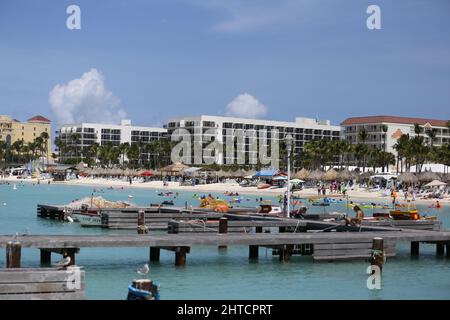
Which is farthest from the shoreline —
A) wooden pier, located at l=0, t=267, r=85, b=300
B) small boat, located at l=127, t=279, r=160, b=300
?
wooden pier, located at l=0, t=267, r=85, b=300

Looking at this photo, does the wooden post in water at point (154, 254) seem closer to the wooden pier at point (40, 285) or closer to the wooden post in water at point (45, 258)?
the wooden post in water at point (45, 258)

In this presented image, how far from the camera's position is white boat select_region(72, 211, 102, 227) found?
45.9 meters

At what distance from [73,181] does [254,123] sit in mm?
52266

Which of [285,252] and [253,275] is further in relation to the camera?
[285,252]

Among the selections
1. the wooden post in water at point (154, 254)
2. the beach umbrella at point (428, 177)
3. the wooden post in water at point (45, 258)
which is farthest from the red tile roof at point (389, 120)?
the wooden post in water at point (45, 258)

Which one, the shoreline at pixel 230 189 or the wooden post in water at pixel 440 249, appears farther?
the shoreline at pixel 230 189

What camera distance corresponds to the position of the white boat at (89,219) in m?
45.9

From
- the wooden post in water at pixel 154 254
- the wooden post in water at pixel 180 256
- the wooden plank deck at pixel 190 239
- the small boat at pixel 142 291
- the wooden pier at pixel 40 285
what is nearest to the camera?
the small boat at pixel 142 291

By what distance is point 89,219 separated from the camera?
46625 mm

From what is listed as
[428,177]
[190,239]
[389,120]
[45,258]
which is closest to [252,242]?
[190,239]

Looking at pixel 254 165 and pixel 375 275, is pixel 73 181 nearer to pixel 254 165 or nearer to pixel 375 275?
pixel 254 165

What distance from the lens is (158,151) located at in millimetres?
184625

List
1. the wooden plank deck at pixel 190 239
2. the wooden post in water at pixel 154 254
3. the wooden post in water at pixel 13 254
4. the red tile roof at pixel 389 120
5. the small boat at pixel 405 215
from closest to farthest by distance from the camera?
1. the wooden post in water at pixel 13 254
2. the wooden plank deck at pixel 190 239
3. the wooden post in water at pixel 154 254
4. the small boat at pixel 405 215
5. the red tile roof at pixel 389 120

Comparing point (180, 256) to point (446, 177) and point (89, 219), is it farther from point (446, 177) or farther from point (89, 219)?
point (446, 177)
